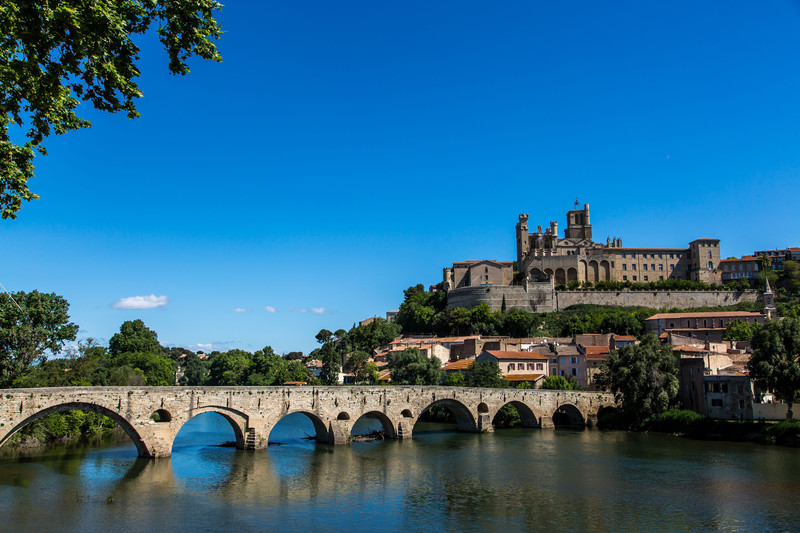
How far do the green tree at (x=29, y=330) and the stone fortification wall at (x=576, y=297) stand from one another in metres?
61.0

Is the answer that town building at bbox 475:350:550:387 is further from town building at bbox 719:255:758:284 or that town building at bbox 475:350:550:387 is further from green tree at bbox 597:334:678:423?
town building at bbox 719:255:758:284

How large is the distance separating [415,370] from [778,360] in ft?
92.6

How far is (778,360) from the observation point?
39438mm

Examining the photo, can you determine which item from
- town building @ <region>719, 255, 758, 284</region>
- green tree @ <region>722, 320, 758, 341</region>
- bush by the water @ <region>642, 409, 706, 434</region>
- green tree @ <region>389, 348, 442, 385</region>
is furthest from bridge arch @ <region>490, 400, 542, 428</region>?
town building @ <region>719, 255, 758, 284</region>

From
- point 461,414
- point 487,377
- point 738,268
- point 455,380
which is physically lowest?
point 461,414

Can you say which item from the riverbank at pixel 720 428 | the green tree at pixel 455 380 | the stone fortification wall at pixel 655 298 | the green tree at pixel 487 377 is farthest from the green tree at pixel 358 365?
the stone fortification wall at pixel 655 298

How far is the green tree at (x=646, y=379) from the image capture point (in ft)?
152

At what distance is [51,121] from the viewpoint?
1088 centimetres

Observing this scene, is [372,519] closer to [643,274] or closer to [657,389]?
[657,389]

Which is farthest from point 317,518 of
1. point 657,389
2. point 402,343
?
point 402,343

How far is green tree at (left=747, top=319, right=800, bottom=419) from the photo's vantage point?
38688 mm

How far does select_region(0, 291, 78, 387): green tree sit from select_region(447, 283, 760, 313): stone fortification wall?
61002 mm

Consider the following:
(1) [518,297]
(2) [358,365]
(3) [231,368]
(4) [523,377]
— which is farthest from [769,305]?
(3) [231,368]

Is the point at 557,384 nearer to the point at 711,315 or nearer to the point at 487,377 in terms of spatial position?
the point at 487,377
